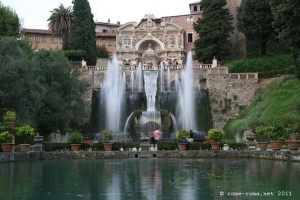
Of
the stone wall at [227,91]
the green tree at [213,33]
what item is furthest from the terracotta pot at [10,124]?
the green tree at [213,33]

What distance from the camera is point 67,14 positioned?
65.8 metres

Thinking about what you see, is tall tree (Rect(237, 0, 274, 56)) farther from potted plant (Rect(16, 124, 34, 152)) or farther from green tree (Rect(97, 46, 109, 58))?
potted plant (Rect(16, 124, 34, 152))

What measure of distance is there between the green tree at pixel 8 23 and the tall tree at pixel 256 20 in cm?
2595

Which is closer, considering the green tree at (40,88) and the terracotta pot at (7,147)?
the terracotta pot at (7,147)

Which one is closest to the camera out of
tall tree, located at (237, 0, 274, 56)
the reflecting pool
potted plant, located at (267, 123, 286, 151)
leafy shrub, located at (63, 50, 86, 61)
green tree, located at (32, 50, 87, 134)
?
the reflecting pool

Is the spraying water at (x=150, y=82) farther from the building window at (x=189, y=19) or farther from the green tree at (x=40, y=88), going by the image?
the building window at (x=189, y=19)

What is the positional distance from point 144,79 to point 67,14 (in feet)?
62.9

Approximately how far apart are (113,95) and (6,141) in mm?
25945

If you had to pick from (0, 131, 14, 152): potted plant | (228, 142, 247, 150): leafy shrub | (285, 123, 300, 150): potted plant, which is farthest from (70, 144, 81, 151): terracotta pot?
(285, 123, 300, 150): potted plant

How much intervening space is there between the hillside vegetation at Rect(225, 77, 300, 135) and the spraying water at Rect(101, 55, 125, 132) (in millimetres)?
11390

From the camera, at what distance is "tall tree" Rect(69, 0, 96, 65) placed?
6091cm

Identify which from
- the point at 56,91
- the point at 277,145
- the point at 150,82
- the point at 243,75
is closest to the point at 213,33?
the point at 243,75

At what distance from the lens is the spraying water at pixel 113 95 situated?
47.8 m

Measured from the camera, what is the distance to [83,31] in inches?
2408
